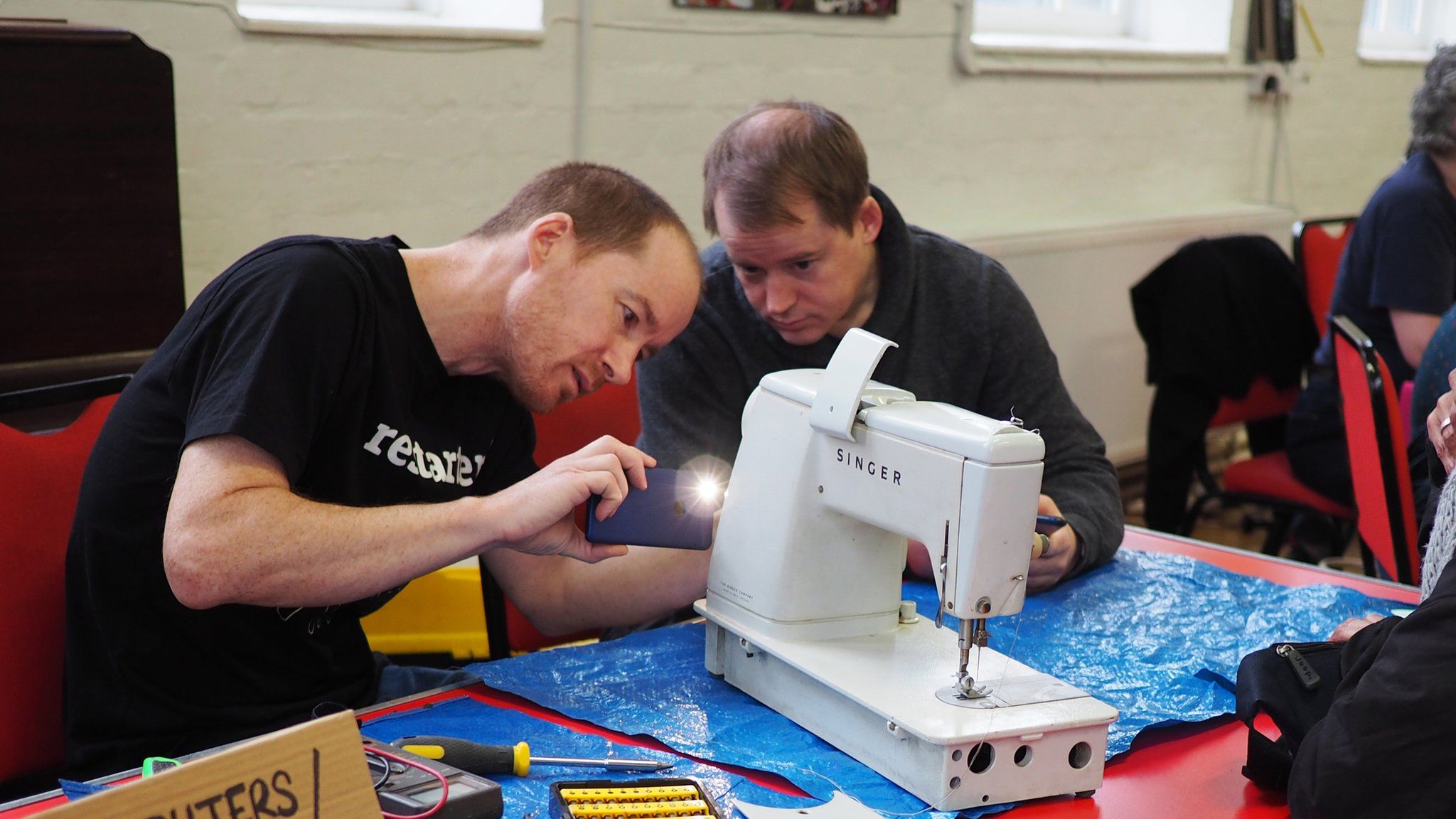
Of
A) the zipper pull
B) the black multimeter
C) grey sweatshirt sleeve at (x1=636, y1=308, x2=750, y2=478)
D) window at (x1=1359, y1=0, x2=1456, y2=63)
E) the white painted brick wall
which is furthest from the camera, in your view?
window at (x1=1359, y1=0, x2=1456, y2=63)

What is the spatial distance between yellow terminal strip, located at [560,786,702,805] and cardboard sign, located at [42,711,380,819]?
22cm

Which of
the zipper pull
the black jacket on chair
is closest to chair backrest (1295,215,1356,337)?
the black jacket on chair

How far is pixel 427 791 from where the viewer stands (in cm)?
103

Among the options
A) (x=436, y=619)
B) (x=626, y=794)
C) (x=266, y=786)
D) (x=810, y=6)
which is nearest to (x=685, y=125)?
(x=810, y=6)

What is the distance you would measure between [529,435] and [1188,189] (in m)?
3.71

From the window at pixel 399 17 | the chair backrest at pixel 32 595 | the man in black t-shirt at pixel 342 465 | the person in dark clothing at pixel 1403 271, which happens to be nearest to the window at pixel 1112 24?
the person in dark clothing at pixel 1403 271

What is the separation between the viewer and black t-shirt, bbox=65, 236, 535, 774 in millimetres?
1283

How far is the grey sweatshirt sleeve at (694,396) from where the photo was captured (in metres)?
1.95

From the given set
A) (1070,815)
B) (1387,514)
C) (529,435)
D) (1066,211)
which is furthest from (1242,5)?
(1070,815)

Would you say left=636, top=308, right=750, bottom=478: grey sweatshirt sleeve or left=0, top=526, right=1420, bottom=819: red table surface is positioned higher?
left=636, top=308, right=750, bottom=478: grey sweatshirt sleeve

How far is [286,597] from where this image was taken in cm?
125

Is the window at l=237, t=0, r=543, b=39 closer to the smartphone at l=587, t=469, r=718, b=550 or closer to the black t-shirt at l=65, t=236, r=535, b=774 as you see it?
the black t-shirt at l=65, t=236, r=535, b=774

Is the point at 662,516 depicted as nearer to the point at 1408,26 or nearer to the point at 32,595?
the point at 32,595

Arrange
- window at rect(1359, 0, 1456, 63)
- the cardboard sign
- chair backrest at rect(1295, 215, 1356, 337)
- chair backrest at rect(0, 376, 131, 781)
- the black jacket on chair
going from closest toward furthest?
the cardboard sign → chair backrest at rect(0, 376, 131, 781) → the black jacket on chair → chair backrest at rect(1295, 215, 1356, 337) → window at rect(1359, 0, 1456, 63)
